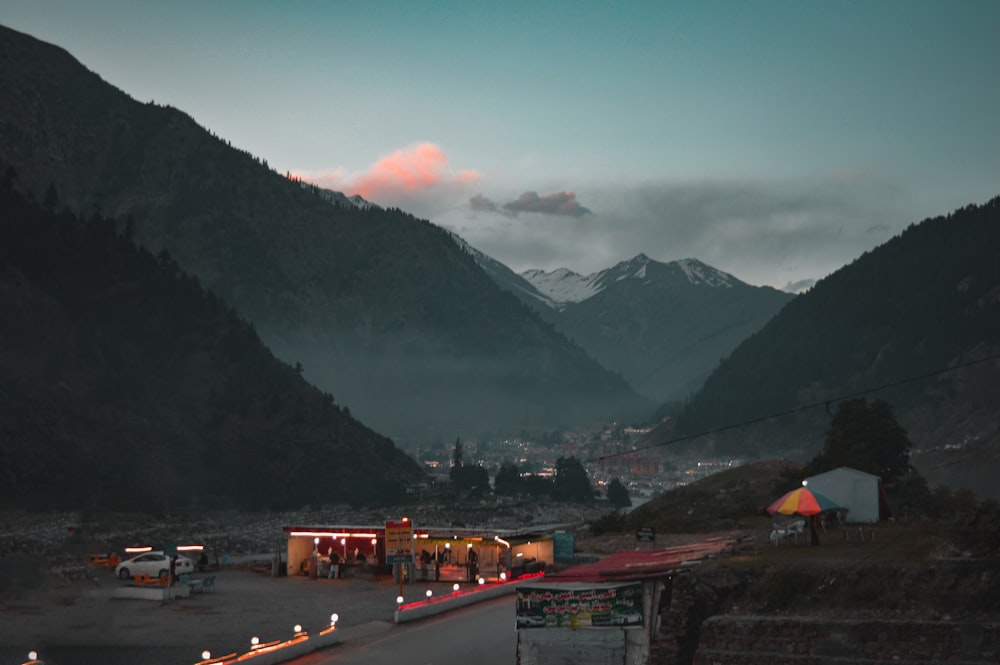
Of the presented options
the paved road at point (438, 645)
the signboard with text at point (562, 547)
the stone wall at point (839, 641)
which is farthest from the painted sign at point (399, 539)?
the stone wall at point (839, 641)

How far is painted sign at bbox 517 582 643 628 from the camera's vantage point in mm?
22234

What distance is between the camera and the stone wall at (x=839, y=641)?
60.6ft

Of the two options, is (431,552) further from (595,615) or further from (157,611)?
(595,615)

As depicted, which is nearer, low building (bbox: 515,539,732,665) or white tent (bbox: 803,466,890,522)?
low building (bbox: 515,539,732,665)

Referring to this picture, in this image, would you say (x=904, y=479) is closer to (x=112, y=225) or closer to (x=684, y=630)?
(x=684, y=630)

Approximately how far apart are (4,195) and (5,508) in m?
76.8

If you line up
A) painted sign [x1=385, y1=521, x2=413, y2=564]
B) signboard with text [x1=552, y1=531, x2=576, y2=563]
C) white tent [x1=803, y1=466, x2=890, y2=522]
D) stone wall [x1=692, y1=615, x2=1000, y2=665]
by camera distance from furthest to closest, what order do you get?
1. signboard with text [x1=552, y1=531, x2=576, y2=563]
2. white tent [x1=803, y1=466, x2=890, y2=522]
3. painted sign [x1=385, y1=521, x2=413, y2=564]
4. stone wall [x1=692, y1=615, x2=1000, y2=665]

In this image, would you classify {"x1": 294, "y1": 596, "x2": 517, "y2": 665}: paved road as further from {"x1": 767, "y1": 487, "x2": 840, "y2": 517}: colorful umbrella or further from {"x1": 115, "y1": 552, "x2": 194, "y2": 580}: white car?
{"x1": 115, "y1": 552, "x2": 194, "y2": 580}: white car

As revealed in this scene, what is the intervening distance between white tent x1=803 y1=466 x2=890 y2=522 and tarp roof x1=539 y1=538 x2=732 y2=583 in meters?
19.9

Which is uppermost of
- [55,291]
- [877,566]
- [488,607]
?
[55,291]

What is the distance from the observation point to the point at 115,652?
99.4ft

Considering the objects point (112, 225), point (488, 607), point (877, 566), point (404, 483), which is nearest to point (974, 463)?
point (404, 483)

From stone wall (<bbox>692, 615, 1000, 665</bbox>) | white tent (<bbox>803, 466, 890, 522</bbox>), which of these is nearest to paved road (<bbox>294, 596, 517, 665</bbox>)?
stone wall (<bbox>692, 615, 1000, 665</bbox>)

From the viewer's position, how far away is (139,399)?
14088 centimetres
